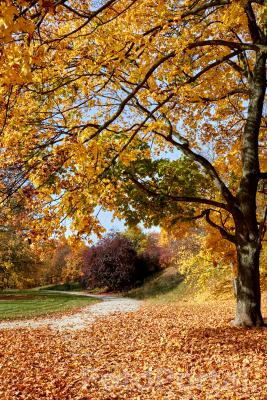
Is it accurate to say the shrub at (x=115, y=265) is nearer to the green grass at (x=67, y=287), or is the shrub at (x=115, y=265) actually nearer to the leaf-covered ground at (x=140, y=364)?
the green grass at (x=67, y=287)

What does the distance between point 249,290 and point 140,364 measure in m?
3.71

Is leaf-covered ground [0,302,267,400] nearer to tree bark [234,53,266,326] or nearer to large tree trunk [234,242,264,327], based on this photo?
large tree trunk [234,242,264,327]

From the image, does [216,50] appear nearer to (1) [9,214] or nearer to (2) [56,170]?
(2) [56,170]

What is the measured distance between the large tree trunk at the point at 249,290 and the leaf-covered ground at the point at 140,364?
43cm

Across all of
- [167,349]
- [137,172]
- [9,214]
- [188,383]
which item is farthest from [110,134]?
[188,383]

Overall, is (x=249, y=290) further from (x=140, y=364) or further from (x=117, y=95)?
(x=117, y=95)

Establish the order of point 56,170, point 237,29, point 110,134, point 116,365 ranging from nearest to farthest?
point 56,170, point 116,365, point 110,134, point 237,29

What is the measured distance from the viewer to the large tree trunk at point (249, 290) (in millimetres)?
9062

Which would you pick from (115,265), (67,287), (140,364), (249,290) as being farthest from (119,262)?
(140,364)

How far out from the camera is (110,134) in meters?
8.56

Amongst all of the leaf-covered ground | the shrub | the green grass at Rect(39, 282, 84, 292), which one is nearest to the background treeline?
the shrub

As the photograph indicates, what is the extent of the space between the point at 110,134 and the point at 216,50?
11.3ft

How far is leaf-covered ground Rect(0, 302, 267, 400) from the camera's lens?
5238 millimetres

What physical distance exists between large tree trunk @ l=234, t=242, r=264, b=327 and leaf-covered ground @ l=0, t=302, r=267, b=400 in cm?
43
